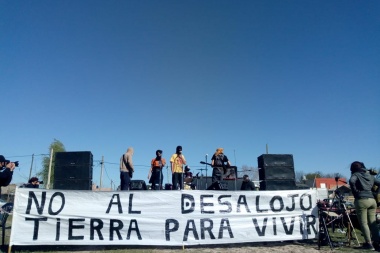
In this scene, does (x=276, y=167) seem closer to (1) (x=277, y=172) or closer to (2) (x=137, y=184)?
(1) (x=277, y=172)

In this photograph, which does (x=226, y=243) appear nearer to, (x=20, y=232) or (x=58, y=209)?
(x=58, y=209)

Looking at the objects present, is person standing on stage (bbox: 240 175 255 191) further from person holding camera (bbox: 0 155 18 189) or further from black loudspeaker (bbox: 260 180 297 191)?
person holding camera (bbox: 0 155 18 189)

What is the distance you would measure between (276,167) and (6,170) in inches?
268

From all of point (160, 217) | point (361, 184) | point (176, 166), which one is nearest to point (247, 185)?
point (176, 166)

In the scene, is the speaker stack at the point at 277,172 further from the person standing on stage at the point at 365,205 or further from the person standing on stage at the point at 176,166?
the person standing on stage at the point at 176,166

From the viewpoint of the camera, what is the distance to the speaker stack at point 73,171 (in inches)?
307

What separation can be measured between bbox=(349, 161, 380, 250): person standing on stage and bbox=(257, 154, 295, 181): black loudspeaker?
1870 mm

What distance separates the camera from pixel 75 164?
7.91 metres

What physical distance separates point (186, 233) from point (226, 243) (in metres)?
0.98

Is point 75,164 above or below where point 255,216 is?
above

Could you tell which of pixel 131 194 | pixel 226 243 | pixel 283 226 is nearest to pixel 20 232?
pixel 131 194

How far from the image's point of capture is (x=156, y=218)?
255 inches

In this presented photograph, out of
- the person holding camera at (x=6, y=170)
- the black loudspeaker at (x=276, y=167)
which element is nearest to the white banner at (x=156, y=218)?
the person holding camera at (x=6, y=170)

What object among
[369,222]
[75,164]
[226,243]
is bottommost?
[226,243]
